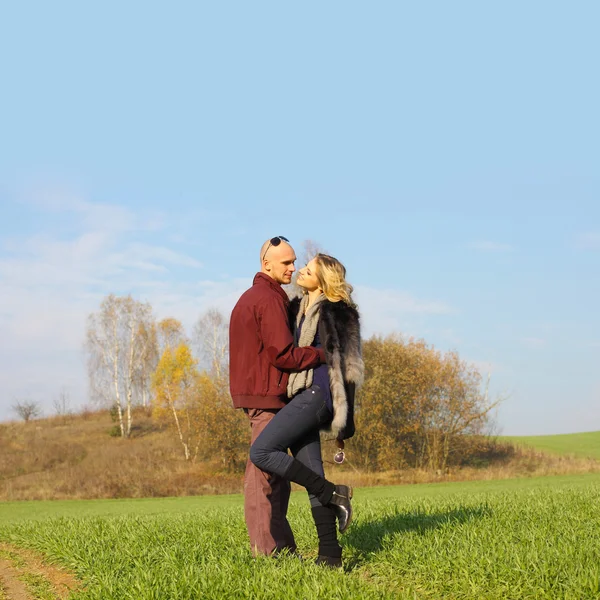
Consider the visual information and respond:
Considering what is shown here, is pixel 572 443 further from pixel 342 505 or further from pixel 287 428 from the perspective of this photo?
pixel 287 428

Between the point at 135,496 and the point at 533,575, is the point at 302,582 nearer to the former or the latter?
the point at 533,575

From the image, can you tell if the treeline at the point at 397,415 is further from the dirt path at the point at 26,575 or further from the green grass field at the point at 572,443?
the dirt path at the point at 26,575

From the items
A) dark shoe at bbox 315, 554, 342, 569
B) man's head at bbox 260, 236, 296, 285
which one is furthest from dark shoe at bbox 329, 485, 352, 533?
man's head at bbox 260, 236, 296, 285

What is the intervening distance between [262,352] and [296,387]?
41 cm

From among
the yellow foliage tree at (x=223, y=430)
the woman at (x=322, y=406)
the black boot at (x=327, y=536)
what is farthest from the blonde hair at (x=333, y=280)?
the yellow foliage tree at (x=223, y=430)

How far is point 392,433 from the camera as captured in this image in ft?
121

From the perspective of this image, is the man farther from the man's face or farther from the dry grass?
the dry grass

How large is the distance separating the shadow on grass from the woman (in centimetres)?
67

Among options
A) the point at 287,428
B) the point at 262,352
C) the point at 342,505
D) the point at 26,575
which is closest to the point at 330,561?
the point at 342,505

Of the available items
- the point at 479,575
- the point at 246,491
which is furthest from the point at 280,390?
the point at 479,575

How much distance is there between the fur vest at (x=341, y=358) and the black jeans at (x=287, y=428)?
14 cm

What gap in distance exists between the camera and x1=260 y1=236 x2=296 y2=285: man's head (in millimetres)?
6004

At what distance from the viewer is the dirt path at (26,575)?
5922 mm

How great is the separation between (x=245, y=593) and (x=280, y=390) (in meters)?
1.66
